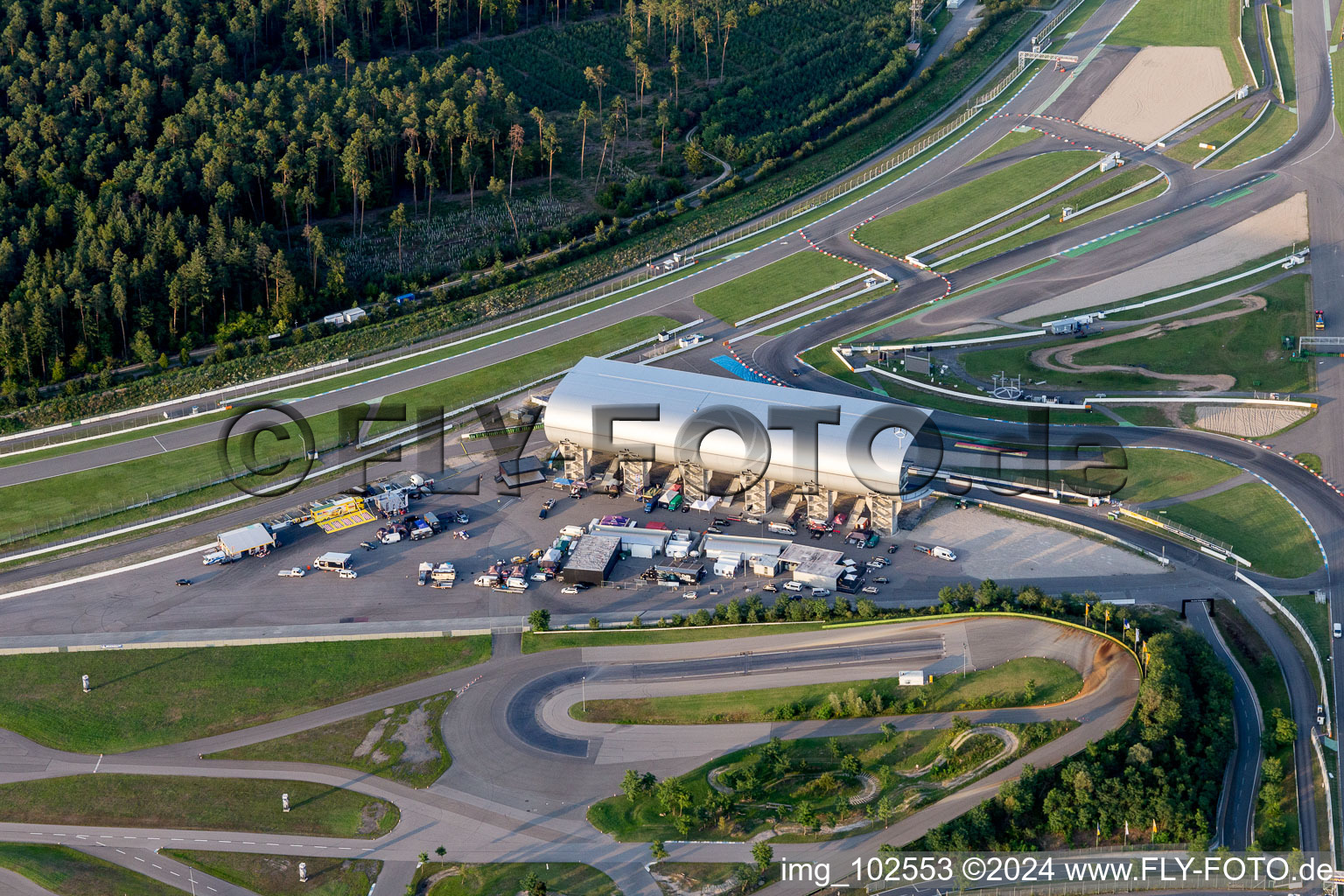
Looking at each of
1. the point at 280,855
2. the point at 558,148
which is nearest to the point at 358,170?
the point at 558,148

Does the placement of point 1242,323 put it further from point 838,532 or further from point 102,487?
point 102,487

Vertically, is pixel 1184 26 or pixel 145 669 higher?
pixel 1184 26

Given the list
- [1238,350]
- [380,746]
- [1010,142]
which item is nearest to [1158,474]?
[1238,350]

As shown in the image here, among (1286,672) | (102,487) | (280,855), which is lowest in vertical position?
(280,855)

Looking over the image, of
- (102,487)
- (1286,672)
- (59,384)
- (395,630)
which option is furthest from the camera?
(59,384)

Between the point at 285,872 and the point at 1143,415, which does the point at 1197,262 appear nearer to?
the point at 1143,415

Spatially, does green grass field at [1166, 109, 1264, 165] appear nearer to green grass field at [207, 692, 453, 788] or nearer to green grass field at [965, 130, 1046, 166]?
green grass field at [965, 130, 1046, 166]

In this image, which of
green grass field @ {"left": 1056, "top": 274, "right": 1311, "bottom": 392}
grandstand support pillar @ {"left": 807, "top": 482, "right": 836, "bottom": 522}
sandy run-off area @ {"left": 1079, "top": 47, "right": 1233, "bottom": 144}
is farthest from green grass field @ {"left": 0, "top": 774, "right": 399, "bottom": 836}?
sandy run-off area @ {"left": 1079, "top": 47, "right": 1233, "bottom": 144}

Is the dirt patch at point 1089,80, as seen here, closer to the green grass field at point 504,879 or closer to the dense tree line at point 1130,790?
the dense tree line at point 1130,790
